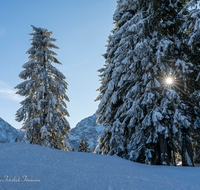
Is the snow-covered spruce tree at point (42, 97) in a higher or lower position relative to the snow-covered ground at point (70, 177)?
higher

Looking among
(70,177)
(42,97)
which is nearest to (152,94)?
(70,177)

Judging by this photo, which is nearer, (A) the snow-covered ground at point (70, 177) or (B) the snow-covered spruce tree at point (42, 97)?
(A) the snow-covered ground at point (70, 177)

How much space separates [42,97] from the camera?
13.9 m

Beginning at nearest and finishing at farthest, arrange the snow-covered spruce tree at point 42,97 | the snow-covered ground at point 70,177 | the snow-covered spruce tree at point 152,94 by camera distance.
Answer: the snow-covered ground at point 70,177 < the snow-covered spruce tree at point 152,94 < the snow-covered spruce tree at point 42,97

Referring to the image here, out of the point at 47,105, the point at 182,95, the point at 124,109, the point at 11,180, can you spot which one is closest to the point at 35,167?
the point at 11,180

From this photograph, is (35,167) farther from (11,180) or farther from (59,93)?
(59,93)

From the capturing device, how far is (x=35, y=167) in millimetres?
4707

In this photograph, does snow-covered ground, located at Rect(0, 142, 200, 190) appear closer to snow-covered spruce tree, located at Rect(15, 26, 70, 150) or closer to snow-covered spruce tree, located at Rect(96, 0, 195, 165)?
snow-covered spruce tree, located at Rect(96, 0, 195, 165)

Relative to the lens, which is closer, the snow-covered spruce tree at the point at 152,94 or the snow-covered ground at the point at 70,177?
the snow-covered ground at the point at 70,177

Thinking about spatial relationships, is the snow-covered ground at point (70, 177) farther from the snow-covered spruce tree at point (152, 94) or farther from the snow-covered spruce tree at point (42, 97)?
the snow-covered spruce tree at point (42, 97)

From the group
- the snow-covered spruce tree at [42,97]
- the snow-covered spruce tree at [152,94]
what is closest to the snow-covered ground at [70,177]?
the snow-covered spruce tree at [152,94]

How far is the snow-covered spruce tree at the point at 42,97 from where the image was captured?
1273 centimetres

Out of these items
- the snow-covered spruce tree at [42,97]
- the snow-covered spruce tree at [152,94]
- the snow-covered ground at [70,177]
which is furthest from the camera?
the snow-covered spruce tree at [42,97]

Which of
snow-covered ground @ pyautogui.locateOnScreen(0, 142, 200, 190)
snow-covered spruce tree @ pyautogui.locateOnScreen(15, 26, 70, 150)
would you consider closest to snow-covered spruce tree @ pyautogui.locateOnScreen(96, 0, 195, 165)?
snow-covered ground @ pyautogui.locateOnScreen(0, 142, 200, 190)
